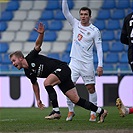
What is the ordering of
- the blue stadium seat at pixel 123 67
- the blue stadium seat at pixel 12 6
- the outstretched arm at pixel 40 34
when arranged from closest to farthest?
1. the outstretched arm at pixel 40 34
2. the blue stadium seat at pixel 123 67
3. the blue stadium seat at pixel 12 6

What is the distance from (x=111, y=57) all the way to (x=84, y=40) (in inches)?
322

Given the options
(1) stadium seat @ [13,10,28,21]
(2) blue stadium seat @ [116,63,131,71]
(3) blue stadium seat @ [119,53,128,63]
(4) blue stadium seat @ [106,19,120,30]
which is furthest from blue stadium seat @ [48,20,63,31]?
(2) blue stadium seat @ [116,63,131,71]

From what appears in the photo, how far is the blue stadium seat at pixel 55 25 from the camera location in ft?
63.8

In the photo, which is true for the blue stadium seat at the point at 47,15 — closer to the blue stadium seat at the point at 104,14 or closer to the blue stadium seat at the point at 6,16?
the blue stadium seat at the point at 6,16

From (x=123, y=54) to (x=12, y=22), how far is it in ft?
14.4

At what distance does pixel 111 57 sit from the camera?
17.9m

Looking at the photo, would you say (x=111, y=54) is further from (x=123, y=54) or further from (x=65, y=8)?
(x=65, y=8)

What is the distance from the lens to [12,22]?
1997 cm

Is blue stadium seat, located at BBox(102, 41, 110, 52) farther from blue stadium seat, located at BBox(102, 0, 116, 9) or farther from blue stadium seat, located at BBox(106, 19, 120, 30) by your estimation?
blue stadium seat, located at BBox(102, 0, 116, 9)

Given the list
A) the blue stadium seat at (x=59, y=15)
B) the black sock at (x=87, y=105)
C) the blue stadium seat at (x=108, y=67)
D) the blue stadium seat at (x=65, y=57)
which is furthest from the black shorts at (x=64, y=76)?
the blue stadium seat at (x=59, y=15)

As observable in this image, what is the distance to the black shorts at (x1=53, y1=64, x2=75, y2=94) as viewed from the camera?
888 cm

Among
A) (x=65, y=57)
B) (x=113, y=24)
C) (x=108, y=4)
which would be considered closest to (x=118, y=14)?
(x=113, y=24)

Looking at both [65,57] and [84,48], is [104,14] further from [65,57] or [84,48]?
[84,48]

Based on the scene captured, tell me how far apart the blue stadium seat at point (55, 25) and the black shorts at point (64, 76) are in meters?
10.4
